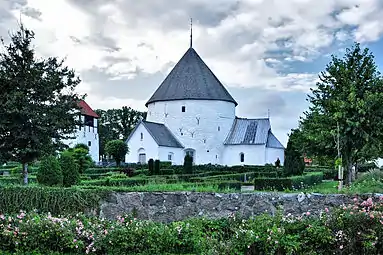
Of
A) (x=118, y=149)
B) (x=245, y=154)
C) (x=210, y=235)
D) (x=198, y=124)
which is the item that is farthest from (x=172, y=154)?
(x=210, y=235)

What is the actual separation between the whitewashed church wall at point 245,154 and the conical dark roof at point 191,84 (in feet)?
17.7

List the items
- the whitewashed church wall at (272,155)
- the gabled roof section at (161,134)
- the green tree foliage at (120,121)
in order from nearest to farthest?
the gabled roof section at (161,134) < the whitewashed church wall at (272,155) < the green tree foliage at (120,121)

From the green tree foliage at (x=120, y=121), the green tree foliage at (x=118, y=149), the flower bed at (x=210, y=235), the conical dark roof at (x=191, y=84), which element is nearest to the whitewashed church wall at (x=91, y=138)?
the green tree foliage at (x=120, y=121)

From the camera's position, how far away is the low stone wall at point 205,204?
8.26 metres

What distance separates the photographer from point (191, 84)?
4650 cm

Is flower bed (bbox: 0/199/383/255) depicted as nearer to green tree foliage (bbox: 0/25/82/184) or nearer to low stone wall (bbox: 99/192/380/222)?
low stone wall (bbox: 99/192/380/222)

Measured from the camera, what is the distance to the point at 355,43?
57.5ft

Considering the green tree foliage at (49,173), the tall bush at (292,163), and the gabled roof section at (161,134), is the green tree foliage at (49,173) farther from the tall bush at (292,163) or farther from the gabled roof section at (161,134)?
the gabled roof section at (161,134)

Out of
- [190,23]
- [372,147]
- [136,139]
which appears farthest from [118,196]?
[190,23]

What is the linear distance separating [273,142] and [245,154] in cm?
326

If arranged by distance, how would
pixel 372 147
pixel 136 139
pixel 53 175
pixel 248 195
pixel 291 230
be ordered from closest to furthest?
pixel 291 230 < pixel 248 195 < pixel 53 175 < pixel 372 147 < pixel 136 139

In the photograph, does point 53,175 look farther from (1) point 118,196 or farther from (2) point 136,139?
(2) point 136,139

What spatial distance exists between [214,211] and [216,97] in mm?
38045

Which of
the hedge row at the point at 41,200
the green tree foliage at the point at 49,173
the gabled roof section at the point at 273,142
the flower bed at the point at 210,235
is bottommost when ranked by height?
the flower bed at the point at 210,235
